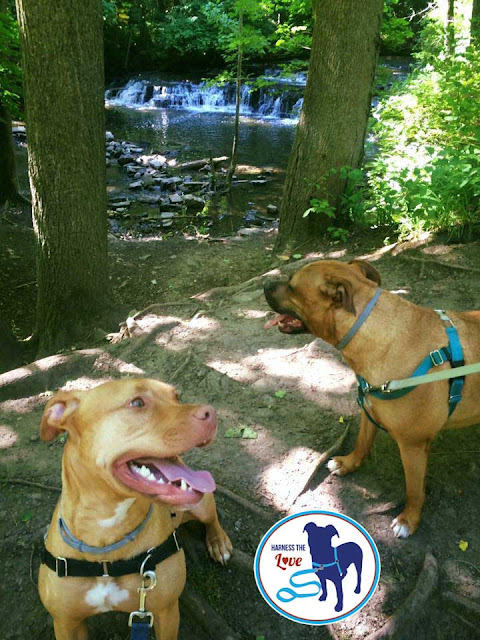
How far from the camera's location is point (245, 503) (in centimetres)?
Result: 320

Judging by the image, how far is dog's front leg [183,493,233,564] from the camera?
2754 millimetres

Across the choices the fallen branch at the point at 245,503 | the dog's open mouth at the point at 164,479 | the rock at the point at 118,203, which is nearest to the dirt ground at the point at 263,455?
the fallen branch at the point at 245,503

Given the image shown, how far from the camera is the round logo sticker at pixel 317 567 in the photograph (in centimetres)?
258

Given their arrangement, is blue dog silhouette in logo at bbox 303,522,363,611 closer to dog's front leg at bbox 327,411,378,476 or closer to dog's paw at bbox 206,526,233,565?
dog's paw at bbox 206,526,233,565

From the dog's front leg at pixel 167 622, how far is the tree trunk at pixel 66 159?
3968mm

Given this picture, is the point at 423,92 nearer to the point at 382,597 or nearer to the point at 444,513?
the point at 444,513

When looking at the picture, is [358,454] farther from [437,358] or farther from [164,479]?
[164,479]

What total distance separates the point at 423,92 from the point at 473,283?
3432 millimetres

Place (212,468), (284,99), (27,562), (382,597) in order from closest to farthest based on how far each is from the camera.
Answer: (382,597), (27,562), (212,468), (284,99)

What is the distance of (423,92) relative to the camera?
7.02 m

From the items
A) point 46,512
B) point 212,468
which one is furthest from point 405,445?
point 46,512

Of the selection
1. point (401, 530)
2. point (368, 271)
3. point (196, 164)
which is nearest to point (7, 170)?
point (196, 164)

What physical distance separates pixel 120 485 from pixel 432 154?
215 inches

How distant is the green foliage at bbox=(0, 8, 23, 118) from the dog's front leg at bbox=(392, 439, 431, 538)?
862cm
